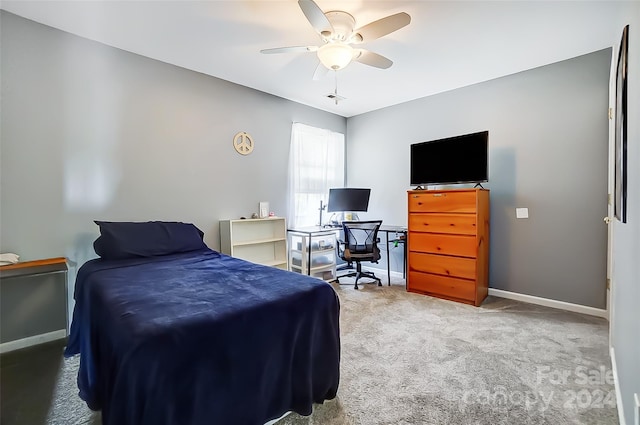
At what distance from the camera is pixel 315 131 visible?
4.77 m

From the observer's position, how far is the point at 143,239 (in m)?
2.71

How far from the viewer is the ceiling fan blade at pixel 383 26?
77.4 inches

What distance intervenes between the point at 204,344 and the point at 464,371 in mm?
1777

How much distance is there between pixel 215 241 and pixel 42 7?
8.25ft

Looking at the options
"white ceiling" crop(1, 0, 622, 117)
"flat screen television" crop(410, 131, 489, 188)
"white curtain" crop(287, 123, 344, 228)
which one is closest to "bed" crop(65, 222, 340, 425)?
"white ceiling" crop(1, 0, 622, 117)

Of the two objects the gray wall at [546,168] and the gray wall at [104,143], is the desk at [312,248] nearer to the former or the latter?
the gray wall at [104,143]

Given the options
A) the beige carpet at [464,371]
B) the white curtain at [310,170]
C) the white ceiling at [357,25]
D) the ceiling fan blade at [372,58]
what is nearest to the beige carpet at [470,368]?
the beige carpet at [464,371]

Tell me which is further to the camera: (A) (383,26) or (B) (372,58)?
(B) (372,58)

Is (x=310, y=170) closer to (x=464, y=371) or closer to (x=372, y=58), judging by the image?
(x=372, y=58)

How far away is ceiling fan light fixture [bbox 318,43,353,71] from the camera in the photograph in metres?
2.23

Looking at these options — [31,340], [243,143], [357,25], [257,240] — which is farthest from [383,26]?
[31,340]

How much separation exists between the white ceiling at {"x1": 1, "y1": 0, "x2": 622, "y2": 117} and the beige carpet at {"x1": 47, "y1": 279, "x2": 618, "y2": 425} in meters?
2.58

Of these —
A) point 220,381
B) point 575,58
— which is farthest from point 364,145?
point 220,381

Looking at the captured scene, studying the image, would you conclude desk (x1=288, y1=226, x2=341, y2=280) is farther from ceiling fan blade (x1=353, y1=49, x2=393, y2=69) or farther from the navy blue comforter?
ceiling fan blade (x1=353, y1=49, x2=393, y2=69)
